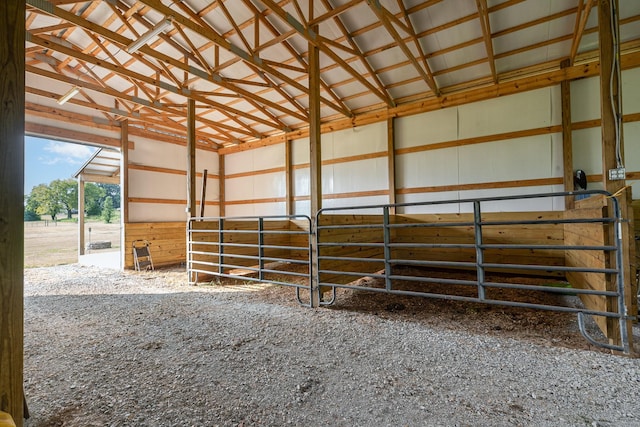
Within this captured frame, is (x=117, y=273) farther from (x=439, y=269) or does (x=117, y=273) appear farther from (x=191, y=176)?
(x=439, y=269)

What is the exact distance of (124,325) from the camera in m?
2.81

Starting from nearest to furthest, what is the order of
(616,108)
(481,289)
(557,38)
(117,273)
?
(616,108) < (481,289) < (557,38) < (117,273)

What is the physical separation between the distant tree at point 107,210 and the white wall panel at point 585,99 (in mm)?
21017

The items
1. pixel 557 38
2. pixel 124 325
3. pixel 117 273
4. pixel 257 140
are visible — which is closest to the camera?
pixel 124 325

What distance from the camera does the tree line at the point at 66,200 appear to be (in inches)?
559

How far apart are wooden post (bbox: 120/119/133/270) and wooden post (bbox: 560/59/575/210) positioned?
887 centimetres

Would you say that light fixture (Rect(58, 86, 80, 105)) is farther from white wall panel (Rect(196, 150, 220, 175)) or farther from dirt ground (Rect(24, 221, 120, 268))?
dirt ground (Rect(24, 221, 120, 268))

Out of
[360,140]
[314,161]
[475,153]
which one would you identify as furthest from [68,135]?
[475,153]

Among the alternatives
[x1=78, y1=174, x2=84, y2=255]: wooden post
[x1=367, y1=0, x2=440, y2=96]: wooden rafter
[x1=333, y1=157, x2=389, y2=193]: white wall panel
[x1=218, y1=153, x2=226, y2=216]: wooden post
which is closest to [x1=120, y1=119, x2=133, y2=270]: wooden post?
[x1=78, y1=174, x2=84, y2=255]: wooden post

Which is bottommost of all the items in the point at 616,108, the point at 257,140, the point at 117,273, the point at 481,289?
the point at 117,273

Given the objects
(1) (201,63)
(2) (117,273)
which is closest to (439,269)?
(1) (201,63)

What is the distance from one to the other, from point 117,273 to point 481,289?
6.82 metres

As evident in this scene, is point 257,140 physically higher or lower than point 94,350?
higher

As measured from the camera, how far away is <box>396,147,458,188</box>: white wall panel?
5.85 m
